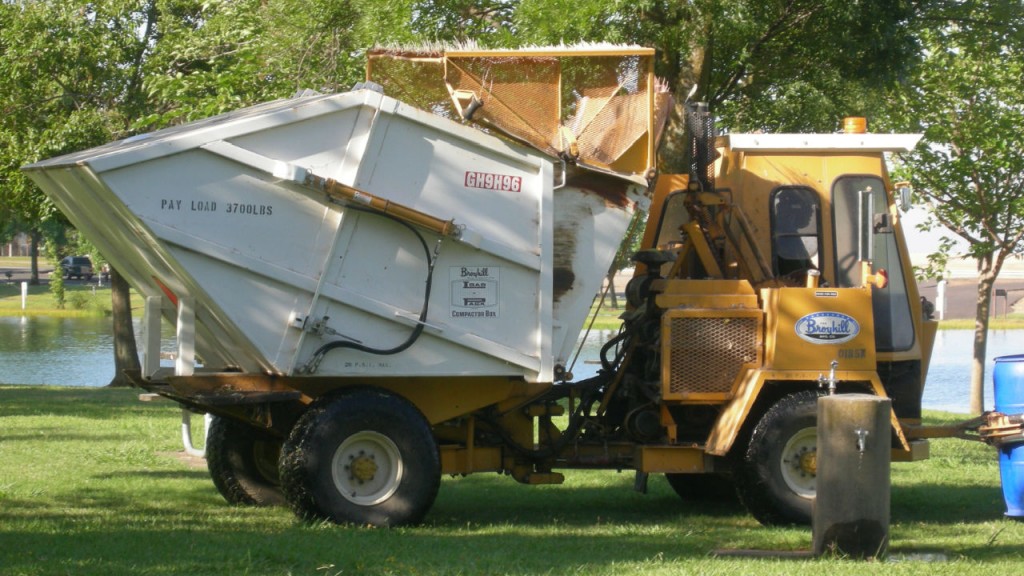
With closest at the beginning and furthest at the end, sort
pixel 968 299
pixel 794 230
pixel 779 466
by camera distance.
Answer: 1. pixel 779 466
2. pixel 794 230
3. pixel 968 299

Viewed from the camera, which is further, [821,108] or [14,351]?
[14,351]

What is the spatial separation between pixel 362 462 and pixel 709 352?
2.66 m

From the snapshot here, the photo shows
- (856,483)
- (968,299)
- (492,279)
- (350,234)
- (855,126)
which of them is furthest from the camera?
(968,299)

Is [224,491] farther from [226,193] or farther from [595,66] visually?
[595,66]

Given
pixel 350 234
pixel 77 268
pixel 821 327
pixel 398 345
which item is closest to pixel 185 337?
pixel 350 234

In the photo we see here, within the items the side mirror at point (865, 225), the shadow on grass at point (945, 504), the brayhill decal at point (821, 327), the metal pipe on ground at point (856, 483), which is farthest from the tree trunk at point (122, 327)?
the metal pipe on ground at point (856, 483)

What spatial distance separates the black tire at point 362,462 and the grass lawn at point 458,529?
0.19m

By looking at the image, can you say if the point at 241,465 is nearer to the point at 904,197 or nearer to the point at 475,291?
the point at 475,291

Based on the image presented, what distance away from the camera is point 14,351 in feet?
110

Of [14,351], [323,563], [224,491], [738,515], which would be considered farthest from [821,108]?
[14,351]

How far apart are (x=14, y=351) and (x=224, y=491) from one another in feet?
84.0

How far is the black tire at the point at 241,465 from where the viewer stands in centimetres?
1010

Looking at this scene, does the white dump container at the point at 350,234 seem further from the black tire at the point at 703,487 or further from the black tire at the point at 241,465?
the black tire at the point at 703,487

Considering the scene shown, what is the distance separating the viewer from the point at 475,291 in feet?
30.0
